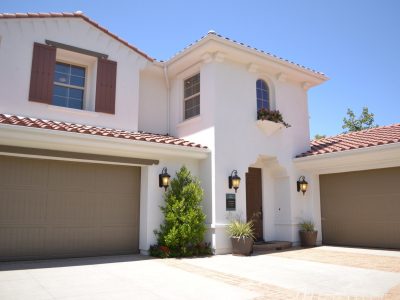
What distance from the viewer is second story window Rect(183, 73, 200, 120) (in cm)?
1179

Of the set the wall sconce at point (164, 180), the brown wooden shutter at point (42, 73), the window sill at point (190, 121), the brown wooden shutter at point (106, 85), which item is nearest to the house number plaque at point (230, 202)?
the wall sconce at point (164, 180)

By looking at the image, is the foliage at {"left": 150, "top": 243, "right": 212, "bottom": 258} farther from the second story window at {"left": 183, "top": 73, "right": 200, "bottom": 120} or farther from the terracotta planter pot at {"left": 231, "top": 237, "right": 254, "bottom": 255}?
the second story window at {"left": 183, "top": 73, "right": 200, "bottom": 120}

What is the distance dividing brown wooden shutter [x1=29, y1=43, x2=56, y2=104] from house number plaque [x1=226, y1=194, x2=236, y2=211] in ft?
19.0

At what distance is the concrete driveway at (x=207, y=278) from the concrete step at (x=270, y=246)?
55.9 inches

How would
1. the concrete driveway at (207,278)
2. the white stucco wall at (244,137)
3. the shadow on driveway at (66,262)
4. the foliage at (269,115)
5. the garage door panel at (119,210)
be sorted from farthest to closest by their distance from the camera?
1. the foliage at (269,115)
2. the white stucco wall at (244,137)
3. the garage door panel at (119,210)
4. the shadow on driveway at (66,262)
5. the concrete driveway at (207,278)

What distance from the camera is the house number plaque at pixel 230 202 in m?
10.4

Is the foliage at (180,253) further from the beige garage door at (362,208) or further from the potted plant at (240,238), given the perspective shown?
the beige garage door at (362,208)

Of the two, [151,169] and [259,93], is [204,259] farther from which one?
[259,93]

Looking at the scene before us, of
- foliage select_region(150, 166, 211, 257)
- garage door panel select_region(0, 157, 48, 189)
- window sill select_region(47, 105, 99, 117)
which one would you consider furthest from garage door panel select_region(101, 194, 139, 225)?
window sill select_region(47, 105, 99, 117)

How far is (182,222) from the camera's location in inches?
373

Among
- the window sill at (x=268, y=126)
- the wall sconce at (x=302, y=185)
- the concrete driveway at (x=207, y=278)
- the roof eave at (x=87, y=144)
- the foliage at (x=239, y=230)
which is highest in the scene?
the window sill at (x=268, y=126)

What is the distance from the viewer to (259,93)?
1227cm

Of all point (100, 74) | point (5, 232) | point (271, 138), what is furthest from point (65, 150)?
point (271, 138)

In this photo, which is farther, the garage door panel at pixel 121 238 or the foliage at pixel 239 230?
the foliage at pixel 239 230
